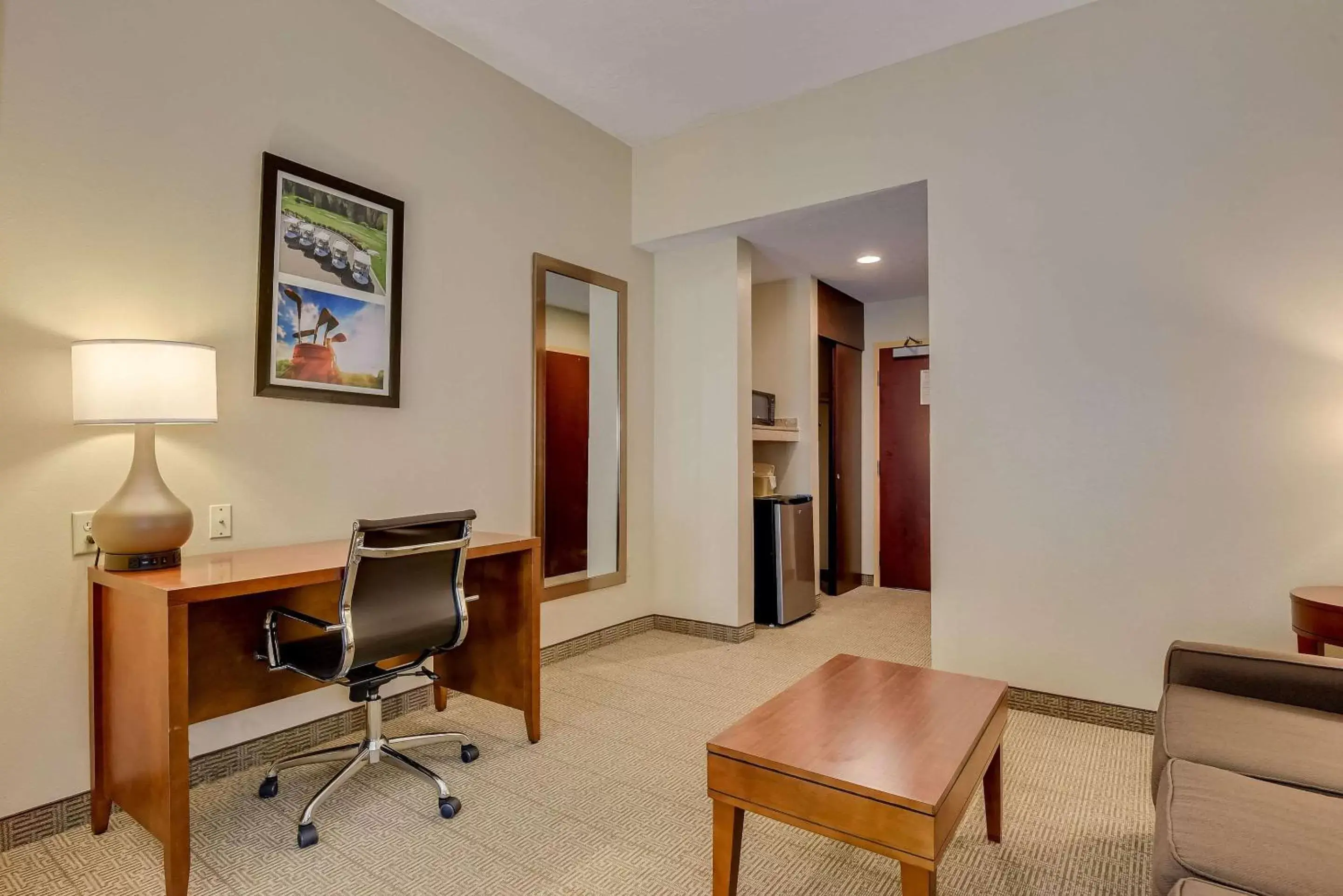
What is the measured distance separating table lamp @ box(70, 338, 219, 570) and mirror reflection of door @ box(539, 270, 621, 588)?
1718 mm

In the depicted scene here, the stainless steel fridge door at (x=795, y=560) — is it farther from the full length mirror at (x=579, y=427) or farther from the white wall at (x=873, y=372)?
the white wall at (x=873, y=372)

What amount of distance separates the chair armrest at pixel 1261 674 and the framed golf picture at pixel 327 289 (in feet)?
9.24

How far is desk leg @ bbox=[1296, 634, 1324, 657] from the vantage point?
2186mm

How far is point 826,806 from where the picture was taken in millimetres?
1384

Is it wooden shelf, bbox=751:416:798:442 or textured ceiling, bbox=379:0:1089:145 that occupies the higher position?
textured ceiling, bbox=379:0:1089:145

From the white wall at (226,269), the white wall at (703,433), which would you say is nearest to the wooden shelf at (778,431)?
the white wall at (703,433)

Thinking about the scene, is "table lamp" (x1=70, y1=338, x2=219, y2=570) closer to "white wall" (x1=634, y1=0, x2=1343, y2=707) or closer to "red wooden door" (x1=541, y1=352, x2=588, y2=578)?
"red wooden door" (x1=541, y1=352, x2=588, y2=578)

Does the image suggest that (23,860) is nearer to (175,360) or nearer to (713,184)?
(175,360)

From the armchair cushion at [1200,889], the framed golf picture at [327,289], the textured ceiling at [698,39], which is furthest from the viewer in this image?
the textured ceiling at [698,39]

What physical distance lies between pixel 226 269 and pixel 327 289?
1.12 feet

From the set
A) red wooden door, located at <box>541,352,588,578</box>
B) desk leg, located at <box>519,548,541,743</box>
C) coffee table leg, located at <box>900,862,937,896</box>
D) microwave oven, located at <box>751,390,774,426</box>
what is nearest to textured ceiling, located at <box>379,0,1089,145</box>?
red wooden door, located at <box>541,352,588,578</box>

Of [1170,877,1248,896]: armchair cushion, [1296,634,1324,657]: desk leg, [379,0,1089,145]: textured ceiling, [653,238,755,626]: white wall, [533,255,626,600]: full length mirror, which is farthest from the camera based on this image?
[653,238,755,626]: white wall

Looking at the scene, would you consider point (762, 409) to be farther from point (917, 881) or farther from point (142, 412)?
point (917, 881)

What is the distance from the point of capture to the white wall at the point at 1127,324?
248 centimetres
